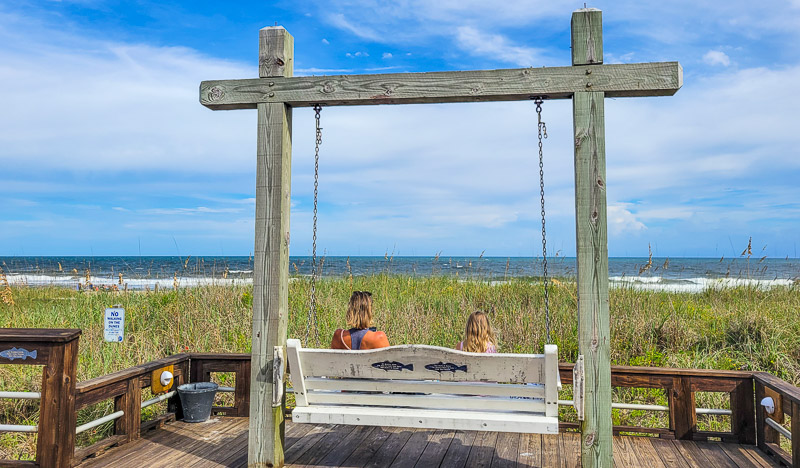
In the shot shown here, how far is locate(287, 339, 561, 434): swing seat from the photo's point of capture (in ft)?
8.68

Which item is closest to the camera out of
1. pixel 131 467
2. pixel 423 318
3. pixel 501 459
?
pixel 131 467

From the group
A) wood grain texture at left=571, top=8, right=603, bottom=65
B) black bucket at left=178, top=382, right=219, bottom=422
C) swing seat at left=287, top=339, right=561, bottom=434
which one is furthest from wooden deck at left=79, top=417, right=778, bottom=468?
wood grain texture at left=571, top=8, right=603, bottom=65

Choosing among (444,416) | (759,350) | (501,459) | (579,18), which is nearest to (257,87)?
(579,18)

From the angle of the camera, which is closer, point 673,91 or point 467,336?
point 673,91

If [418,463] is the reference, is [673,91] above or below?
above

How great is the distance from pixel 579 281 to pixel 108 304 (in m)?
6.37

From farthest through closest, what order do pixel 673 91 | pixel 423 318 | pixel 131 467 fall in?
pixel 423 318
pixel 131 467
pixel 673 91

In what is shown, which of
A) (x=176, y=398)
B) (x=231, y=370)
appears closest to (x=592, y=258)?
(x=231, y=370)

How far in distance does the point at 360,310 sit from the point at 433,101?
1308mm

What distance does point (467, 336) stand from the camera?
328 centimetres

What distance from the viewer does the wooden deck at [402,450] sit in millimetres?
3242

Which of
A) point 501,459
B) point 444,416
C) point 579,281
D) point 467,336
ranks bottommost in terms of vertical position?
point 501,459

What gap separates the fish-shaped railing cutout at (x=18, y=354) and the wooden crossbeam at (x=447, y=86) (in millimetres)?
1639

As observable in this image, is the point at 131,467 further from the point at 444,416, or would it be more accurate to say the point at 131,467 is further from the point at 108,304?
the point at 108,304
